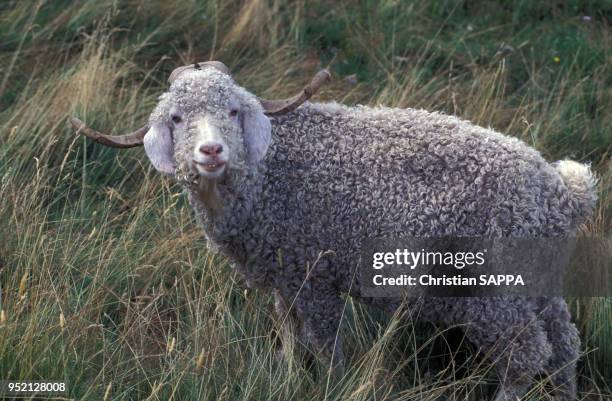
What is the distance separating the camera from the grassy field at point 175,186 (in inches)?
140

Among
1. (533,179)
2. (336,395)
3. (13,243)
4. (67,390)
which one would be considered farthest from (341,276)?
(13,243)

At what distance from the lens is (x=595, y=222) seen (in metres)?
4.69

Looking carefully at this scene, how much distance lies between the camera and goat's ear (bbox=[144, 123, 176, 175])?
372 cm

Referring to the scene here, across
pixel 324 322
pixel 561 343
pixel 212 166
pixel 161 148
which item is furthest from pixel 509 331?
pixel 161 148

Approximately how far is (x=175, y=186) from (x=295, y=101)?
141 cm

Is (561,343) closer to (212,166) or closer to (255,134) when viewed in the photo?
(255,134)

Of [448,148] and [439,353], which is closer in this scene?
[448,148]

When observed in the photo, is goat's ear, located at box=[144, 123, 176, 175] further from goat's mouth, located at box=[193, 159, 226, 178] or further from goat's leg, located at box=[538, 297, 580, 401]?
goat's leg, located at box=[538, 297, 580, 401]

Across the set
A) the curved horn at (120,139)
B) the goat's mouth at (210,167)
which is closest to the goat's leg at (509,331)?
the goat's mouth at (210,167)

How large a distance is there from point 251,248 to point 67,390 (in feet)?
3.37

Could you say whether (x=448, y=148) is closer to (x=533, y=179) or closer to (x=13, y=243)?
(x=533, y=179)

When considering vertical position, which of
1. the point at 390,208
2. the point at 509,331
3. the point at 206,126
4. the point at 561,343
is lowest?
the point at 561,343

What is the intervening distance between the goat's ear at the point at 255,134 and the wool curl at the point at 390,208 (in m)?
0.06

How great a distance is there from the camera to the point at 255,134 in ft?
12.3
